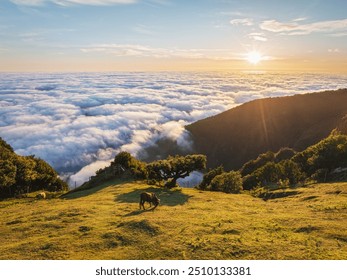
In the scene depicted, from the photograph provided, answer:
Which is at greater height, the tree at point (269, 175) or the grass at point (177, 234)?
the grass at point (177, 234)

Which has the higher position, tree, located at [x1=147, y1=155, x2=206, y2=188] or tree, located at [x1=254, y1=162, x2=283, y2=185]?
tree, located at [x1=147, y1=155, x2=206, y2=188]

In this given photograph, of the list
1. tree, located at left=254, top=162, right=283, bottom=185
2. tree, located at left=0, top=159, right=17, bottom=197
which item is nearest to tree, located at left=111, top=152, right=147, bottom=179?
tree, located at left=0, top=159, right=17, bottom=197

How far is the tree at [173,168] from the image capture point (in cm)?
6840

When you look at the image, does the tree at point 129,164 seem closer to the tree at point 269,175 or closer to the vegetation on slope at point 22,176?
the vegetation on slope at point 22,176

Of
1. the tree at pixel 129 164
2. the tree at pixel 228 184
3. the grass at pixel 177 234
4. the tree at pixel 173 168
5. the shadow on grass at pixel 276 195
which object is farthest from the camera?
the tree at pixel 129 164

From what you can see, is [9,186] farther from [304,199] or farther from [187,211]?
[304,199]

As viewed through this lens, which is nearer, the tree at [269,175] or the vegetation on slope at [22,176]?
the vegetation on slope at [22,176]

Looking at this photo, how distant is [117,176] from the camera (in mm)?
78938

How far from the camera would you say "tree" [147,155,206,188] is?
6840 cm

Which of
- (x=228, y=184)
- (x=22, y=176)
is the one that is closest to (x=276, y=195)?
(x=228, y=184)

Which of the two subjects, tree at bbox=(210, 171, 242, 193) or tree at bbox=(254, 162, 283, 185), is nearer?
tree at bbox=(210, 171, 242, 193)

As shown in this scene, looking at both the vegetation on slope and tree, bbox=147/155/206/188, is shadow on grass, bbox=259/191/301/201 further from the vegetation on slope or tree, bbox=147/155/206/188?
the vegetation on slope

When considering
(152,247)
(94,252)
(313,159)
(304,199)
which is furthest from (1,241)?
(313,159)

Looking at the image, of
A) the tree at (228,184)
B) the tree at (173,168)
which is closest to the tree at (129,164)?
the tree at (173,168)
